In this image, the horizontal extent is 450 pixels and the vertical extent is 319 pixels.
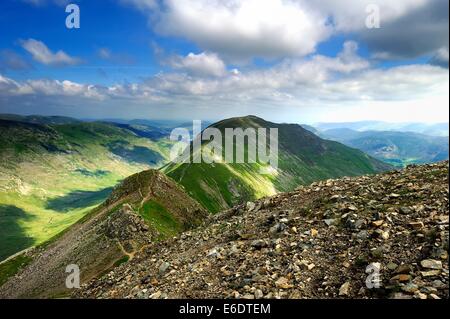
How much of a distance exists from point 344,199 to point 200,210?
76.4 metres

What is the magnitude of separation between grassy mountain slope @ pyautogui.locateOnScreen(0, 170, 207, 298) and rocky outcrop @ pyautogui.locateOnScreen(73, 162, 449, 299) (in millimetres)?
31969

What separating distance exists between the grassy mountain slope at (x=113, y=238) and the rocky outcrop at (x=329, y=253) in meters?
32.0

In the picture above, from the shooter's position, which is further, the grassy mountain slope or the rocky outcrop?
the grassy mountain slope

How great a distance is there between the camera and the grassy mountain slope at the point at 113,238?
208 ft

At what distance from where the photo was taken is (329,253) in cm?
2220

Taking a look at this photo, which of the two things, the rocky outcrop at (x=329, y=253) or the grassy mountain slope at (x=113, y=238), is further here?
the grassy mountain slope at (x=113, y=238)

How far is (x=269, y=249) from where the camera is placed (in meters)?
24.6

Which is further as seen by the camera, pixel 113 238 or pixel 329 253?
pixel 113 238

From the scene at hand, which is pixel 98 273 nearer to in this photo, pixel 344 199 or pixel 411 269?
pixel 344 199

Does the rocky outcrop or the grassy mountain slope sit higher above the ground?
the rocky outcrop

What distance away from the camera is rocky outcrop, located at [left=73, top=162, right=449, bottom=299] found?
18703mm

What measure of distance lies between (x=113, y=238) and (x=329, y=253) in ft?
180

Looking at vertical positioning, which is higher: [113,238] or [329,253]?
[329,253]

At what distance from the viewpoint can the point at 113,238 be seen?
68500 millimetres
